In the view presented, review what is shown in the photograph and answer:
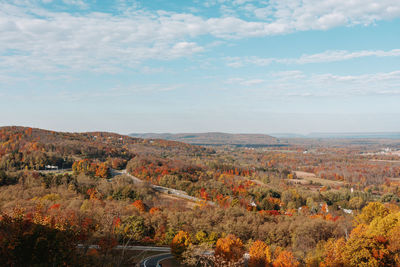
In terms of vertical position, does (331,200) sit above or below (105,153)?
below

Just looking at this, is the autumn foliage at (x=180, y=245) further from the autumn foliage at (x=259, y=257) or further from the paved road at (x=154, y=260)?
the autumn foliage at (x=259, y=257)

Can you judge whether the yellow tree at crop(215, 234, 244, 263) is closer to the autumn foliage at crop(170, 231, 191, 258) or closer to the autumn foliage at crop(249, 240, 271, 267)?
the autumn foliage at crop(249, 240, 271, 267)

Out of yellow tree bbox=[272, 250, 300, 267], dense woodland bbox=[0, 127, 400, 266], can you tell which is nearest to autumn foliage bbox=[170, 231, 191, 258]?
dense woodland bbox=[0, 127, 400, 266]

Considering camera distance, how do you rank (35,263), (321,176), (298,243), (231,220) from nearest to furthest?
(35,263) < (298,243) < (231,220) < (321,176)

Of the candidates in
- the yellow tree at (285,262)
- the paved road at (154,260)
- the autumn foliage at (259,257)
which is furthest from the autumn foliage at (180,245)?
the yellow tree at (285,262)

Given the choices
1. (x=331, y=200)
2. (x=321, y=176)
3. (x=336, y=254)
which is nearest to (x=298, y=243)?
(x=336, y=254)

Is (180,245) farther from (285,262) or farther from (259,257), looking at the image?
A: (285,262)

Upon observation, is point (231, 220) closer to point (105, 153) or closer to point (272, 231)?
point (272, 231)
